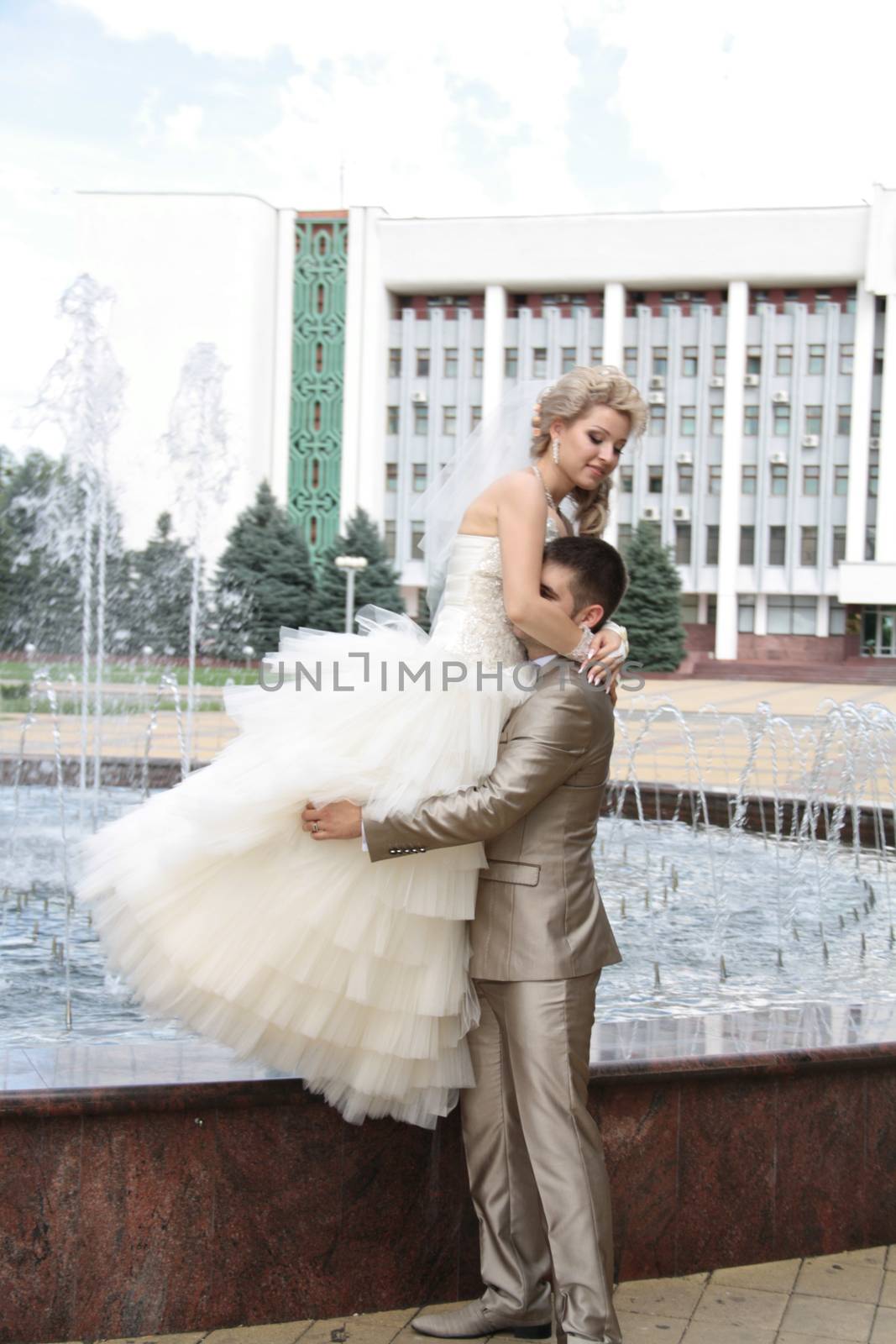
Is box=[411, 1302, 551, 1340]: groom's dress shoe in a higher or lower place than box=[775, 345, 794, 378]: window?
lower

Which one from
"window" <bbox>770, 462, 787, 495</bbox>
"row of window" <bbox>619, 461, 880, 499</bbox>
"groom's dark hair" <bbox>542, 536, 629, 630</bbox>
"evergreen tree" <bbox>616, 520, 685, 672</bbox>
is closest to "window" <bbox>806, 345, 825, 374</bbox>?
"row of window" <bbox>619, 461, 880, 499</bbox>

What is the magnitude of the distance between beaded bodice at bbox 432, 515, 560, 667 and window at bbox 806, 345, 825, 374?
4683cm

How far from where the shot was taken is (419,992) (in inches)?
101

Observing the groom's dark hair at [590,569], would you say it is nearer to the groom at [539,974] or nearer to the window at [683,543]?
the groom at [539,974]

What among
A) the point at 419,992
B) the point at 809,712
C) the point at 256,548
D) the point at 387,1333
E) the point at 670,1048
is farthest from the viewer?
the point at 256,548

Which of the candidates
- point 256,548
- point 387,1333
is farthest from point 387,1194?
point 256,548

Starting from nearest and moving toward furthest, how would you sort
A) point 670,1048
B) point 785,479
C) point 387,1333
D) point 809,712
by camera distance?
point 387,1333, point 670,1048, point 809,712, point 785,479

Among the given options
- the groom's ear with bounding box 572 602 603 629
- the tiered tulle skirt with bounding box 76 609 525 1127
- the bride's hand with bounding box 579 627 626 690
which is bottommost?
the tiered tulle skirt with bounding box 76 609 525 1127

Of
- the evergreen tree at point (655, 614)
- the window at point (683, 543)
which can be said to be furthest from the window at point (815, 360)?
the evergreen tree at point (655, 614)

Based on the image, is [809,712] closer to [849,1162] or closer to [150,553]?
[849,1162]

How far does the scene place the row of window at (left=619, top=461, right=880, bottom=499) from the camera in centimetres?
4659

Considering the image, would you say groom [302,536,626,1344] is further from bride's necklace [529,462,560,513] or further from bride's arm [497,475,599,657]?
bride's necklace [529,462,560,513]

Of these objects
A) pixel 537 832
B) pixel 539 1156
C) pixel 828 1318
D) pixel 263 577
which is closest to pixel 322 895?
pixel 537 832

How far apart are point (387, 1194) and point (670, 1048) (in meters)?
0.75
